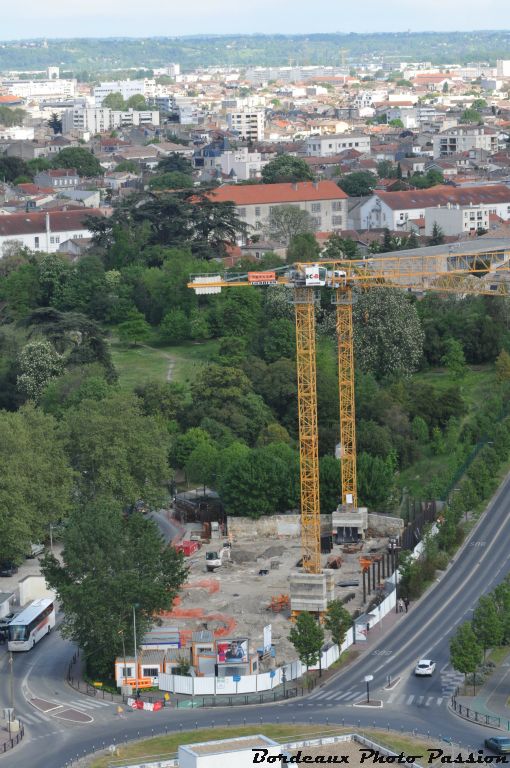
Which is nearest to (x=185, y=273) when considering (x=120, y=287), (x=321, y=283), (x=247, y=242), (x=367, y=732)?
(x=120, y=287)

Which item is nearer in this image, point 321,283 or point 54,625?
point 54,625

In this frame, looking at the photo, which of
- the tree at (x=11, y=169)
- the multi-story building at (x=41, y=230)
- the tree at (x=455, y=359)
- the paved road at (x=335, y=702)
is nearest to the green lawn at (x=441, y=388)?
the tree at (x=455, y=359)

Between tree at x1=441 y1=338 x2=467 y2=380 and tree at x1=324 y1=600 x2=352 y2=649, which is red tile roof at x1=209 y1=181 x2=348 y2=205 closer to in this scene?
tree at x1=441 y1=338 x2=467 y2=380

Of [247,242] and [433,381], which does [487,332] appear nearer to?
[433,381]

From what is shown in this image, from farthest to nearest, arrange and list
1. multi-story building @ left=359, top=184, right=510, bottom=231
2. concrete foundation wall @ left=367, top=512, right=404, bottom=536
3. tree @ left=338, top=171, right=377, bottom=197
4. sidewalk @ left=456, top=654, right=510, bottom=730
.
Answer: tree @ left=338, top=171, right=377, bottom=197 → multi-story building @ left=359, top=184, right=510, bottom=231 → concrete foundation wall @ left=367, top=512, right=404, bottom=536 → sidewalk @ left=456, top=654, right=510, bottom=730

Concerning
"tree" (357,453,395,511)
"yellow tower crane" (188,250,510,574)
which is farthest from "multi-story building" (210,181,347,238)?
"tree" (357,453,395,511)

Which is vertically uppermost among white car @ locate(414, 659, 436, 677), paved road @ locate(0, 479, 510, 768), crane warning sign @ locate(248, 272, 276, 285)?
crane warning sign @ locate(248, 272, 276, 285)

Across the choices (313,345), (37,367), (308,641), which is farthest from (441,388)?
(308,641)
